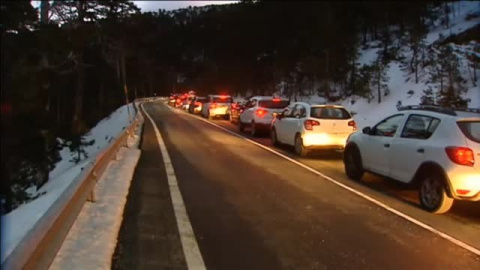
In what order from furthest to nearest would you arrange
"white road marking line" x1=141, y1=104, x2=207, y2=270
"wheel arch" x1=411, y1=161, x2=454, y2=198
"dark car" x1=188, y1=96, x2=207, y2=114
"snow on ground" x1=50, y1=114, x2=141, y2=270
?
"dark car" x1=188, y1=96, x2=207, y2=114 < "wheel arch" x1=411, y1=161, x2=454, y2=198 < "white road marking line" x1=141, y1=104, x2=207, y2=270 < "snow on ground" x1=50, y1=114, x2=141, y2=270

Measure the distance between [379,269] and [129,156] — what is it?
10.4m

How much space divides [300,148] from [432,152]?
7.56 meters

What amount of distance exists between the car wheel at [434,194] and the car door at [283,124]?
8736 mm

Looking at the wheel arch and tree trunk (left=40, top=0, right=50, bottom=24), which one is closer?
the wheel arch

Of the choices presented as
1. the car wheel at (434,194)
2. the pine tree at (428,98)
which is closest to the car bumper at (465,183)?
the car wheel at (434,194)

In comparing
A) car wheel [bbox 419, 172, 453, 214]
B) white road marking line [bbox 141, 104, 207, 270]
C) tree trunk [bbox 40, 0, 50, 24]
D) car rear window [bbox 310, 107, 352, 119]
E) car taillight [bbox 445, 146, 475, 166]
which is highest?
tree trunk [bbox 40, 0, 50, 24]

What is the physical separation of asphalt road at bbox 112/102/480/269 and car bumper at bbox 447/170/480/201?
1.18 feet

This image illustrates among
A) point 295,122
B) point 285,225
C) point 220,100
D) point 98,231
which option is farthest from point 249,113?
point 98,231

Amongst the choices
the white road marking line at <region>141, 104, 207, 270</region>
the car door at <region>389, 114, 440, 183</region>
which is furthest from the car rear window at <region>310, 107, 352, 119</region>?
the car door at <region>389, 114, 440, 183</region>

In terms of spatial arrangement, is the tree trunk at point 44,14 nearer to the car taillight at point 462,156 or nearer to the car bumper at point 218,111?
the car bumper at point 218,111

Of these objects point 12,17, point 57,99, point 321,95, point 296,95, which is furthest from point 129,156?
point 57,99

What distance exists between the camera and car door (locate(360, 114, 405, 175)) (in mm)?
10242

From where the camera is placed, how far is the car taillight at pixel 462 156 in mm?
8234

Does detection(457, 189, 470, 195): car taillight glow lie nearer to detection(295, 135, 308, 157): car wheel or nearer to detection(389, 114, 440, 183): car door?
detection(389, 114, 440, 183): car door
